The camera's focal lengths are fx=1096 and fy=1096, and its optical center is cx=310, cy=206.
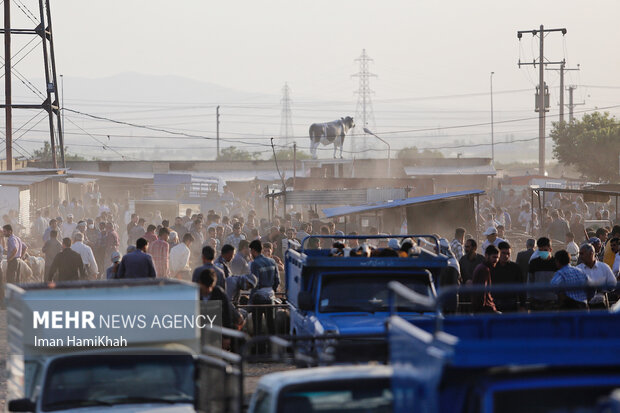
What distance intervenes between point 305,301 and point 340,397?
5.25 m

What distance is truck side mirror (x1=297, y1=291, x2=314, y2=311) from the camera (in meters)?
12.0

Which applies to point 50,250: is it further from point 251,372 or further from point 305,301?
point 305,301

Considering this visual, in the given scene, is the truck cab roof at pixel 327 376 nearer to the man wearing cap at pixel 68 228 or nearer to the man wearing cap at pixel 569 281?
the man wearing cap at pixel 569 281

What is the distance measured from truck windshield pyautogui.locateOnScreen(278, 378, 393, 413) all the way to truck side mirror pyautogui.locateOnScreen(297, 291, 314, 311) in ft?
16.9

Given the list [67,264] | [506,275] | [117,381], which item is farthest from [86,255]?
[117,381]

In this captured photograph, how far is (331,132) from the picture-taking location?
64.2m

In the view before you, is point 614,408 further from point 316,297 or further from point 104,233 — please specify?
point 104,233

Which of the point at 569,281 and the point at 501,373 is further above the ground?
the point at 501,373

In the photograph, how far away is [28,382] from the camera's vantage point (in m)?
8.85

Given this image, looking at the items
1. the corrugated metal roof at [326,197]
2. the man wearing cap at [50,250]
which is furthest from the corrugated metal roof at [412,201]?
the man wearing cap at [50,250]

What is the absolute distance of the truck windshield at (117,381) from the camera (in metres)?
8.30

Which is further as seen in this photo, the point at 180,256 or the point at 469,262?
the point at 180,256

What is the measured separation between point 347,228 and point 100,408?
2182 centimetres

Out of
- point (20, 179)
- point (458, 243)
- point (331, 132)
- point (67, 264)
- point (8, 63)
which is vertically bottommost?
point (67, 264)
